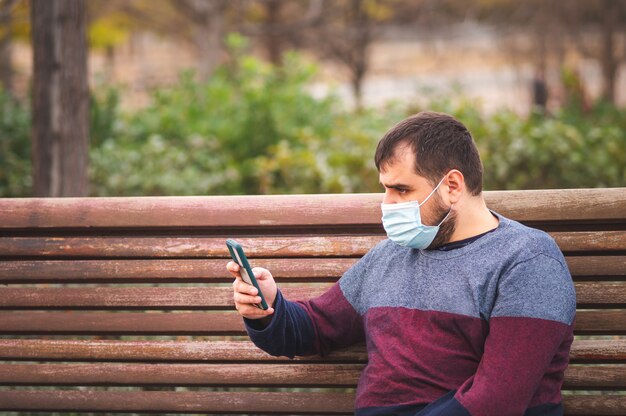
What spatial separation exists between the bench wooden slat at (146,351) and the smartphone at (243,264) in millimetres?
467

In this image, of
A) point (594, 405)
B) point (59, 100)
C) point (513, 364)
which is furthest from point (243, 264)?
point (59, 100)

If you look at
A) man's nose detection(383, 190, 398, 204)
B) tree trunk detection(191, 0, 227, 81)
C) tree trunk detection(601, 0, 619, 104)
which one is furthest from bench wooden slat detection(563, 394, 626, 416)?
tree trunk detection(601, 0, 619, 104)

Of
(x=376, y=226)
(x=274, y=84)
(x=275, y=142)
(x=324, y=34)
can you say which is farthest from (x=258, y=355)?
(x=324, y=34)

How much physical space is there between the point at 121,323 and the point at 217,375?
15.3 inches

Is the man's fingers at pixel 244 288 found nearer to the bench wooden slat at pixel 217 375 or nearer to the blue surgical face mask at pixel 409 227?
the blue surgical face mask at pixel 409 227

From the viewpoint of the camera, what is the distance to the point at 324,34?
15766 mm

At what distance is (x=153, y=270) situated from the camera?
2.77 metres

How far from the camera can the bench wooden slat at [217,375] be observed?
2.60 meters

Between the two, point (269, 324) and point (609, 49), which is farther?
point (609, 49)

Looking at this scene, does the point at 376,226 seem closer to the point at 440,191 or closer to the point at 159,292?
the point at 440,191

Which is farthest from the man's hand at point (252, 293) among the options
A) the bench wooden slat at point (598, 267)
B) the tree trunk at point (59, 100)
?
the tree trunk at point (59, 100)

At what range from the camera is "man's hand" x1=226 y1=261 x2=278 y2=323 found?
2.29 meters

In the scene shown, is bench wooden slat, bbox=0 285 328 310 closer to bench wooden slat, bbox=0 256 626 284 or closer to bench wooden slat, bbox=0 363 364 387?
bench wooden slat, bbox=0 256 626 284

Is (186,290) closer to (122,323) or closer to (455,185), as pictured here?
(122,323)
